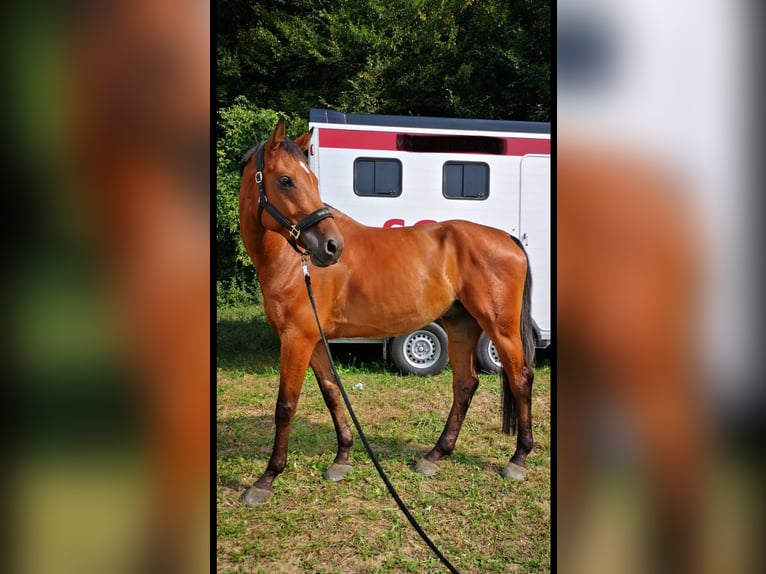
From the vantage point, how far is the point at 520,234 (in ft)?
7.53

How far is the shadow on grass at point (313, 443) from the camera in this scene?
6.71 feet

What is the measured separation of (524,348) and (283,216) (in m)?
1.19

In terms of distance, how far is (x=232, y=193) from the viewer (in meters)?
2.00

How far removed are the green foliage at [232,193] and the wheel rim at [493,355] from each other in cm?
107

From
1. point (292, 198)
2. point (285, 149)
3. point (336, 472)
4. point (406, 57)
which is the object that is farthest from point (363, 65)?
point (336, 472)

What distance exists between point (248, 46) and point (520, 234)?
1367 millimetres

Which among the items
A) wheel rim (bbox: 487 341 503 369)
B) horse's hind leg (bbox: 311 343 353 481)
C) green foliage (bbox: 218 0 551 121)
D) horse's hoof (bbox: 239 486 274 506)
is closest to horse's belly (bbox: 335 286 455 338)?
horse's hind leg (bbox: 311 343 353 481)
